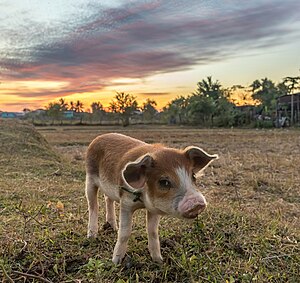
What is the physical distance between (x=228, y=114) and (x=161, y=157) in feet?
150

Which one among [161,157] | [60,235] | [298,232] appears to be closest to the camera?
[161,157]

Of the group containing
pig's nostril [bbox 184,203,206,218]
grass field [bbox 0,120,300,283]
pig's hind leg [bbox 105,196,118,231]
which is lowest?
grass field [bbox 0,120,300,283]

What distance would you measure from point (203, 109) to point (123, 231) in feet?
158

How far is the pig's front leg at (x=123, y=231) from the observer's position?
2.90 m

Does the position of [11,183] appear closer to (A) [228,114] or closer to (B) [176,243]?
(B) [176,243]

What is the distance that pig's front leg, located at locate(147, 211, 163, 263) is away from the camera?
3.08 m

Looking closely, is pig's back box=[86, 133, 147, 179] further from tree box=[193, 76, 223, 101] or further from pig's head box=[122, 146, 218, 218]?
tree box=[193, 76, 223, 101]

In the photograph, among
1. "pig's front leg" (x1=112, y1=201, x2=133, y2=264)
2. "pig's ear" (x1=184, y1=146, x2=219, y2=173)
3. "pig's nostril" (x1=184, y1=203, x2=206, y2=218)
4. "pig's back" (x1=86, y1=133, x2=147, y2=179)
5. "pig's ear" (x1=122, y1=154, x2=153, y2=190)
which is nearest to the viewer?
"pig's nostril" (x1=184, y1=203, x2=206, y2=218)

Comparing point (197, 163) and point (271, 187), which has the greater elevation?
point (197, 163)

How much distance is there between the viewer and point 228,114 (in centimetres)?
4706

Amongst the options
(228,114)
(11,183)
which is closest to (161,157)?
(11,183)

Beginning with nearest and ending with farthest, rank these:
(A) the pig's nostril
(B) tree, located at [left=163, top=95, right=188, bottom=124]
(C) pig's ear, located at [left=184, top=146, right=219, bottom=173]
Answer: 1. (A) the pig's nostril
2. (C) pig's ear, located at [left=184, top=146, right=219, bottom=173]
3. (B) tree, located at [left=163, top=95, right=188, bottom=124]

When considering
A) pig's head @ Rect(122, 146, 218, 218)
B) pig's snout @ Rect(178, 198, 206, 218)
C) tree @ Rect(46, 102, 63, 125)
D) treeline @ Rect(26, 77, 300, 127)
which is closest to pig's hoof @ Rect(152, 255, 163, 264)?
pig's head @ Rect(122, 146, 218, 218)

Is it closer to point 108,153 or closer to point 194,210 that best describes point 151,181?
point 194,210
